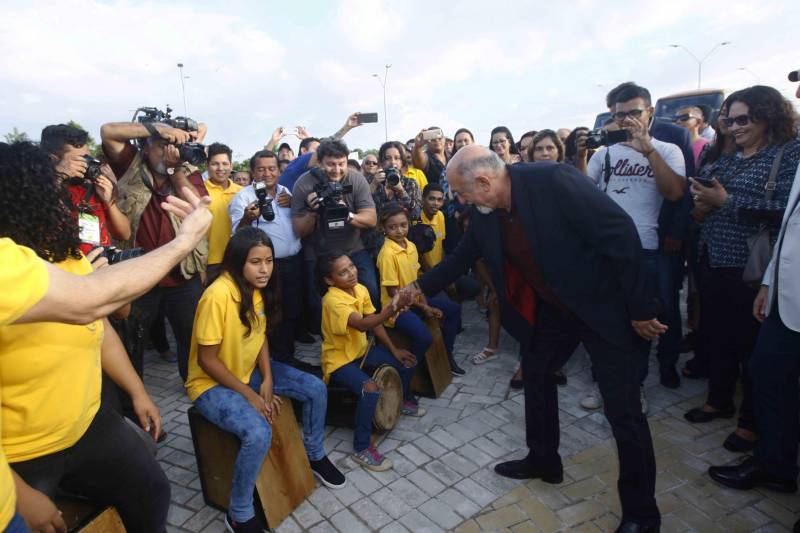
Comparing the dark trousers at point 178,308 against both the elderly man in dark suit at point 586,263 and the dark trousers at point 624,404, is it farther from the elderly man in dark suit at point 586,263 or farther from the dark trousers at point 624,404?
the dark trousers at point 624,404

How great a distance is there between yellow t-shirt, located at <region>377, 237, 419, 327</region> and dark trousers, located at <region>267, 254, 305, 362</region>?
802mm

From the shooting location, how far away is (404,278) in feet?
14.8

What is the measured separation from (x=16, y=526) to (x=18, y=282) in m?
0.81

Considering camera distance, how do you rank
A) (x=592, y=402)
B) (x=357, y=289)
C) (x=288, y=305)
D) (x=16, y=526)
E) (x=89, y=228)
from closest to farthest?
1. (x=16, y=526)
2. (x=89, y=228)
3. (x=357, y=289)
4. (x=592, y=402)
5. (x=288, y=305)

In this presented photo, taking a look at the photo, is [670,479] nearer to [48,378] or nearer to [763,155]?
[763,155]

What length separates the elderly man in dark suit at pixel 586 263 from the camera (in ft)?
8.13

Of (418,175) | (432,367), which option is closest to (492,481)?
(432,367)

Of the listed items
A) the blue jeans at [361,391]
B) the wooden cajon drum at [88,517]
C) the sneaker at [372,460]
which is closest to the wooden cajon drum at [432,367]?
the blue jeans at [361,391]

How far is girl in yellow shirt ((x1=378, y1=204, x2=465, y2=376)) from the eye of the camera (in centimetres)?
430

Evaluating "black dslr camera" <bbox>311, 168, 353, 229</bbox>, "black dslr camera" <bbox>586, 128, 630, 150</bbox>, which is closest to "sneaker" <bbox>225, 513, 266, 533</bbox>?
"black dslr camera" <bbox>311, 168, 353, 229</bbox>

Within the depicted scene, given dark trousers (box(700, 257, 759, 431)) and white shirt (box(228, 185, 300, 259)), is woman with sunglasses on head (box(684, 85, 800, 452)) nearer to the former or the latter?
dark trousers (box(700, 257, 759, 431))

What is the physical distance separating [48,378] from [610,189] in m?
3.77

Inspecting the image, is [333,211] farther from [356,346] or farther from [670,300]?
[670,300]

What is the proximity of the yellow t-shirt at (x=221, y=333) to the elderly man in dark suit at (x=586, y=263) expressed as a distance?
1493 millimetres
